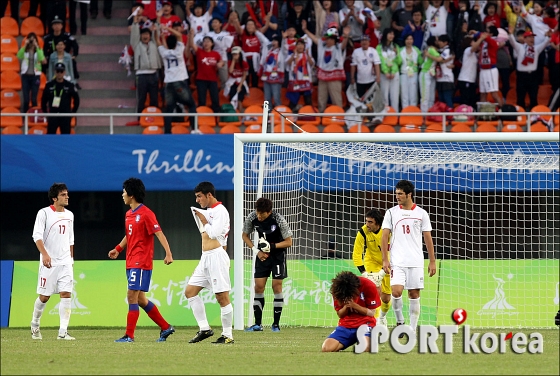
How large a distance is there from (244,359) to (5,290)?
7.86 m

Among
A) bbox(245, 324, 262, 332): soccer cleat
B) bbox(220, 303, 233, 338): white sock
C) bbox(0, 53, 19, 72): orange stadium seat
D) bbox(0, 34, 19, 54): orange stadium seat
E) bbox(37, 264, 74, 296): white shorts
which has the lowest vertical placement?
bbox(245, 324, 262, 332): soccer cleat

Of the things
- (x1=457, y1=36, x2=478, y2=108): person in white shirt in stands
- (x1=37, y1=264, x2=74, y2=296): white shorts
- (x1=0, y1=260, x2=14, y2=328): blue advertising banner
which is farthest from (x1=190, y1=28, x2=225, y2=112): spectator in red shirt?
(x1=37, y1=264, x2=74, y2=296): white shorts

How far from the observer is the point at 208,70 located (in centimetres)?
2009

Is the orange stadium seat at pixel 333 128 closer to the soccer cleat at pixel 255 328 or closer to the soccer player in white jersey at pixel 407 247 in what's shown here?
the soccer cleat at pixel 255 328

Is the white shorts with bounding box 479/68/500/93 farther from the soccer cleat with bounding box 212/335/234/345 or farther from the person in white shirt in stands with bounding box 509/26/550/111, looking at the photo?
the soccer cleat with bounding box 212/335/234/345

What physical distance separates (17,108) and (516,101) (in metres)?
10.9

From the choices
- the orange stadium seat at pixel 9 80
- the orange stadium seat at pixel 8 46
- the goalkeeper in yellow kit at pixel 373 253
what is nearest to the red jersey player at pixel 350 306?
the goalkeeper in yellow kit at pixel 373 253

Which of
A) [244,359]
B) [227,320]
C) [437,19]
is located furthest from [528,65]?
[244,359]

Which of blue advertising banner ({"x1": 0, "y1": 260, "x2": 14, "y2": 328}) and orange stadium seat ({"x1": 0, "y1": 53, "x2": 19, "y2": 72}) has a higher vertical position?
orange stadium seat ({"x1": 0, "y1": 53, "x2": 19, "y2": 72})

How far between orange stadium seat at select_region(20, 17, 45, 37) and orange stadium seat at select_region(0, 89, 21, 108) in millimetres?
1676

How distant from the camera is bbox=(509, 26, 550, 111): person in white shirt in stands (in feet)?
67.3

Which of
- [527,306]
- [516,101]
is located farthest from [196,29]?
[527,306]

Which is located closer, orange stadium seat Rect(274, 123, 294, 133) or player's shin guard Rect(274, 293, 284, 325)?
player's shin guard Rect(274, 293, 284, 325)

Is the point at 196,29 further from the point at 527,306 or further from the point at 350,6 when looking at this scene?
the point at 527,306
